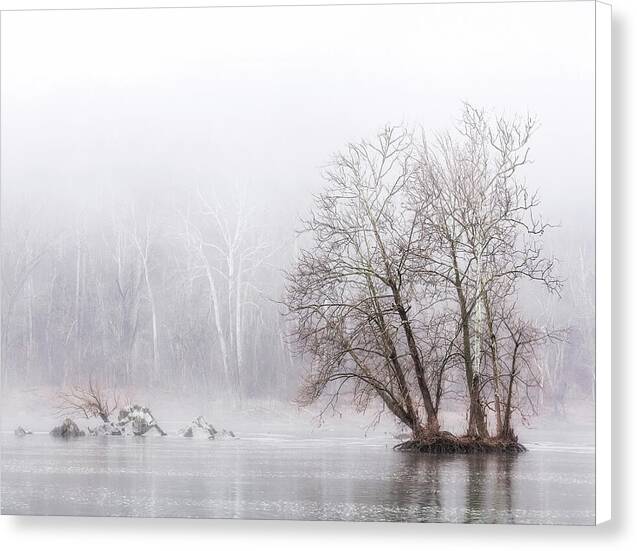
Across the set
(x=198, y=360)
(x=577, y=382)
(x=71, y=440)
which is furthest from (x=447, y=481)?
(x=71, y=440)

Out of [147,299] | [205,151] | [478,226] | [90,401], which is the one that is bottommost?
[90,401]

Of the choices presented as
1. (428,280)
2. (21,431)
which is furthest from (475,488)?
(21,431)

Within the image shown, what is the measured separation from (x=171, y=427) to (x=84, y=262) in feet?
4.03

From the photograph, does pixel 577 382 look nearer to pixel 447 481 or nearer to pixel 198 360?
pixel 447 481

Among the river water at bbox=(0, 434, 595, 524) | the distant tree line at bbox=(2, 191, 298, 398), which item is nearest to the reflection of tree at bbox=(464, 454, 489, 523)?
the river water at bbox=(0, 434, 595, 524)

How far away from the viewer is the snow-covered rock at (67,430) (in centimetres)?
809

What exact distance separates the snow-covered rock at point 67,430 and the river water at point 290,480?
50 mm

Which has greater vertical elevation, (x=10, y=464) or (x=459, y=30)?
(x=459, y=30)

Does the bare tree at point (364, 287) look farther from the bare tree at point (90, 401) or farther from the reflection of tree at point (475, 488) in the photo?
the bare tree at point (90, 401)

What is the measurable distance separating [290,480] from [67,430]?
1.51 metres

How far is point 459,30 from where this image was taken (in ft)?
26.0

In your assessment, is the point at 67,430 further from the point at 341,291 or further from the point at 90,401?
the point at 341,291
